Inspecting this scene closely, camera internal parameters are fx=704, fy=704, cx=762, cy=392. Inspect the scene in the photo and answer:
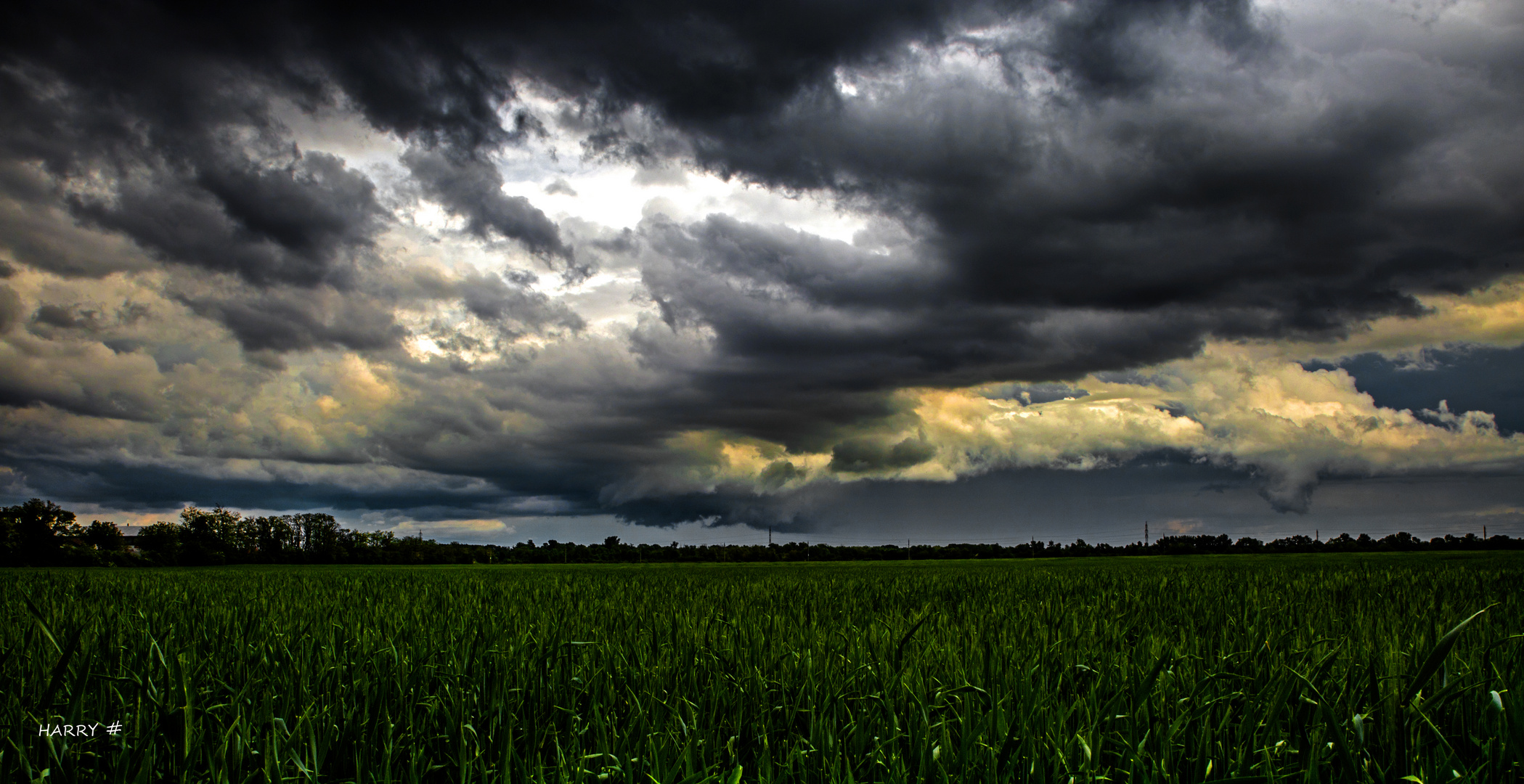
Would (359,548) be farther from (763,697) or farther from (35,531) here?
(763,697)

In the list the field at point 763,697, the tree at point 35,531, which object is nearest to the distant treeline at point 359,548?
the tree at point 35,531

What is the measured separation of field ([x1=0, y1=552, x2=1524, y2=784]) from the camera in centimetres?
254

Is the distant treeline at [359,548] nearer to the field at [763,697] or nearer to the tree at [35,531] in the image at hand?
the tree at [35,531]

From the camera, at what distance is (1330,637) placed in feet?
18.1

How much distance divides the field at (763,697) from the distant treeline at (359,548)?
5832cm

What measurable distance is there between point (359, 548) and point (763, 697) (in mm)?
98615

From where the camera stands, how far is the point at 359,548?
86.9 m

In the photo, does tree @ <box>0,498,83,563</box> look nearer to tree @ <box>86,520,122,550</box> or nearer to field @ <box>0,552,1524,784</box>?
tree @ <box>86,520,122,550</box>

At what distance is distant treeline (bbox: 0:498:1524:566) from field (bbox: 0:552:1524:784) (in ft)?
191

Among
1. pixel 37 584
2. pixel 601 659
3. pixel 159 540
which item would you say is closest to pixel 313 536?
pixel 159 540

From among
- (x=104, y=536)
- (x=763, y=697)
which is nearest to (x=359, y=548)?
(x=104, y=536)

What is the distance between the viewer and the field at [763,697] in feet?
8.32

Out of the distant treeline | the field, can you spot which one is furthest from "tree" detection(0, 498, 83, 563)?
the field

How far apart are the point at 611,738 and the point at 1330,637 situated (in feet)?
18.6
